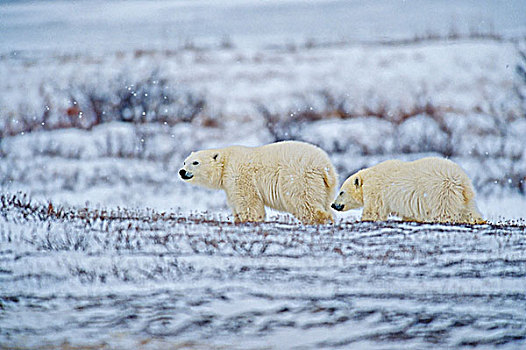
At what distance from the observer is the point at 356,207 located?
187 inches

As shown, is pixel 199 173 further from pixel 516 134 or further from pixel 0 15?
pixel 516 134

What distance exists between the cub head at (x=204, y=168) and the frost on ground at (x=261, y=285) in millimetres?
375

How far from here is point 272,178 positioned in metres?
4.53

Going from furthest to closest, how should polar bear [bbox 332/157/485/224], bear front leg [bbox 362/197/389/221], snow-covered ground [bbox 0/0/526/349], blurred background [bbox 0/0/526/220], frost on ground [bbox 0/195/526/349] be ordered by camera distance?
blurred background [bbox 0/0/526/220] < bear front leg [bbox 362/197/389/221] < polar bear [bbox 332/157/485/224] < snow-covered ground [bbox 0/0/526/349] < frost on ground [bbox 0/195/526/349]

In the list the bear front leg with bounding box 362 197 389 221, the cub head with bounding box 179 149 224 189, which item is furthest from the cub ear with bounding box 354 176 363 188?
the cub head with bounding box 179 149 224 189

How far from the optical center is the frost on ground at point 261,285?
402 cm

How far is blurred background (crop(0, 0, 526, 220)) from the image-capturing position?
210 inches

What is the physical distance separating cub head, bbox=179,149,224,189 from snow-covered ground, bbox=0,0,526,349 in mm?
371

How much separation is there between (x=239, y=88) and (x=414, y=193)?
212 cm

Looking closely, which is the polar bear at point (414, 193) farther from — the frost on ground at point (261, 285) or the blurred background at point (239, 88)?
the blurred background at point (239, 88)

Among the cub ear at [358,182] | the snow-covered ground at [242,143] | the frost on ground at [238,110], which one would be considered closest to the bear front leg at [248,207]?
the snow-covered ground at [242,143]

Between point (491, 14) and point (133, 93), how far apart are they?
3.61 metres

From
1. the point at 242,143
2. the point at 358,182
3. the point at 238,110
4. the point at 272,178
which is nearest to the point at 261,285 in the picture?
the point at 272,178

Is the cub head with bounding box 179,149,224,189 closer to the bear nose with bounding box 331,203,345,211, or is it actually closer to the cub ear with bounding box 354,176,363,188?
the bear nose with bounding box 331,203,345,211
